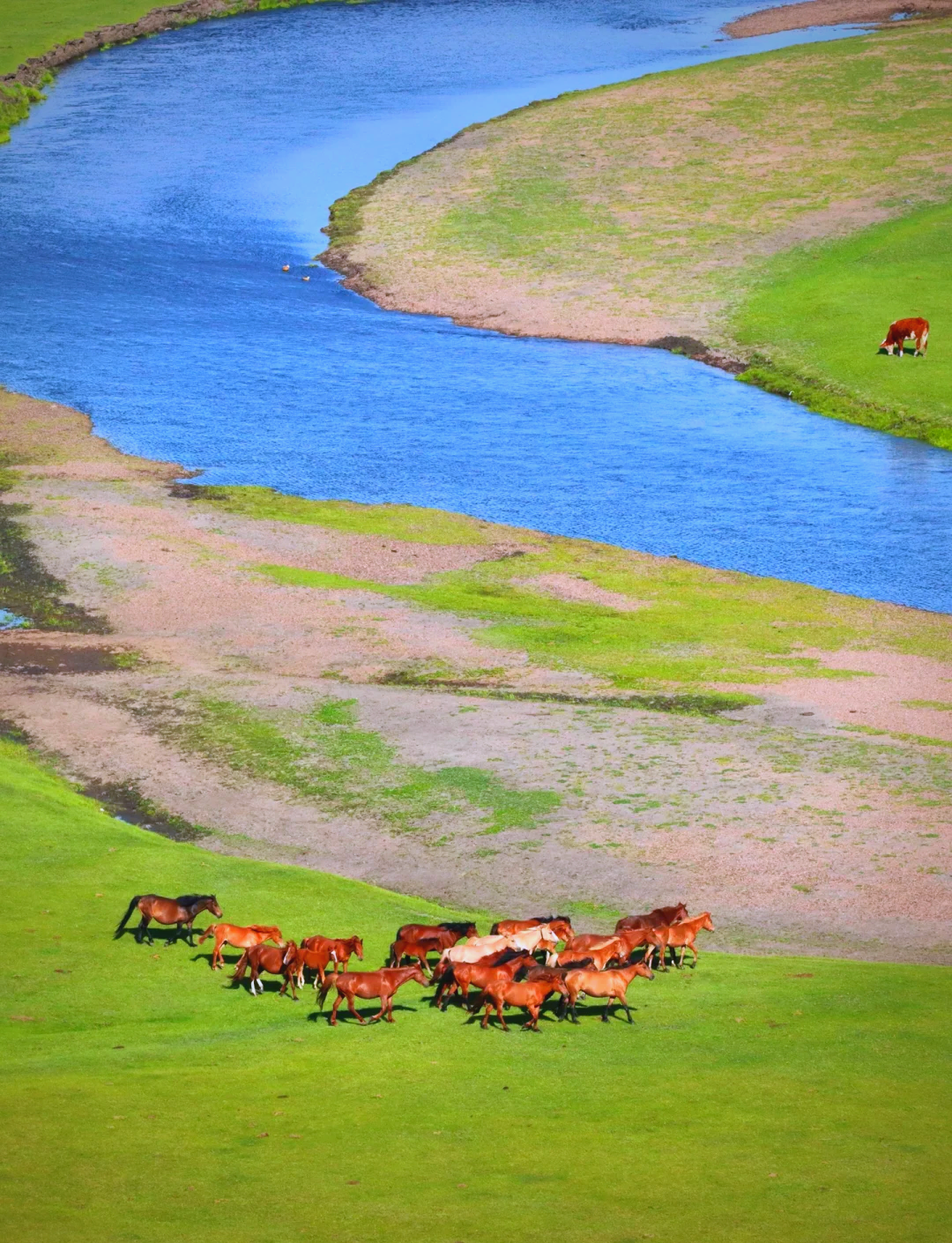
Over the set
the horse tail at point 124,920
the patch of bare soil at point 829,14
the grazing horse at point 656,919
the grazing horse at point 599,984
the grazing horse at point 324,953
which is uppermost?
the patch of bare soil at point 829,14

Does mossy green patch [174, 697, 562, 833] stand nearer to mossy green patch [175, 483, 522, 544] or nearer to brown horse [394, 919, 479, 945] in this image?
brown horse [394, 919, 479, 945]

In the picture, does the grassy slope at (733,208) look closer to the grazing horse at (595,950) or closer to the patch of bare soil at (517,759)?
the patch of bare soil at (517,759)

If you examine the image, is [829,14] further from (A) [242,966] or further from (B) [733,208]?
(A) [242,966]

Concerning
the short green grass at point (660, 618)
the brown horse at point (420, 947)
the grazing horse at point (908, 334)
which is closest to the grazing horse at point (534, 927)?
the brown horse at point (420, 947)

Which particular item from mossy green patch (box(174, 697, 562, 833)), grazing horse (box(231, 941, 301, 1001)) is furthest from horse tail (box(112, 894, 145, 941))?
mossy green patch (box(174, 697, 562, 833))

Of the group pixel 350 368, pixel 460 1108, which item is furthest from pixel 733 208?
pixel 460 1108

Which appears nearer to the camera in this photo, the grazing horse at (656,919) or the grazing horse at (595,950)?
the grazing horse at (595,950)
